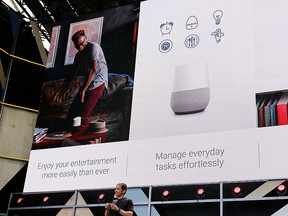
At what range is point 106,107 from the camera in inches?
344

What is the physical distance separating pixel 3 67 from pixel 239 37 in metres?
5.40

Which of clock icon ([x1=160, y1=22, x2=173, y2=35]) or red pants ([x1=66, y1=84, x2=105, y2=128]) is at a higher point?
clock icon ([x1=160, y1=22, x2=173, y2=35])

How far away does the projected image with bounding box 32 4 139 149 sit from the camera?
862 cm

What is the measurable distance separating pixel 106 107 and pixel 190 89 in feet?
5.39

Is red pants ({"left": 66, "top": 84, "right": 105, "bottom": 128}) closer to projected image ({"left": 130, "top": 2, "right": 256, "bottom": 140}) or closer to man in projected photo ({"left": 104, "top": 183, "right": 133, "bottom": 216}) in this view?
projected image ({"left": 130, "top": 2, "right": 256, "bottom": 140})

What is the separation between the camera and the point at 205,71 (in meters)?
7.88

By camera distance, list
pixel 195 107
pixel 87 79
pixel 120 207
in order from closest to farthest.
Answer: pixel 120 207 < pixel 195 107 < pixel 87 79

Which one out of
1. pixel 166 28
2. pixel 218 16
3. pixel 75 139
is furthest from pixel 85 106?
pixel 218 16

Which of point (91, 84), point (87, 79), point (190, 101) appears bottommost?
point (190, 101)

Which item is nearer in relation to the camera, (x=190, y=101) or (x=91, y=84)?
(x=190, y=101)

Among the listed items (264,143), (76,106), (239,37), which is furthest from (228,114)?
(76,106)

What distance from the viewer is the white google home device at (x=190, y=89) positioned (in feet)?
25.5

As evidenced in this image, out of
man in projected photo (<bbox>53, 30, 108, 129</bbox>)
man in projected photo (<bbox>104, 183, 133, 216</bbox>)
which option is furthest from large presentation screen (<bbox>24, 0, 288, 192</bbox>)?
man in projected photo (<bbox>104, 183, 133, 216</bbox>)

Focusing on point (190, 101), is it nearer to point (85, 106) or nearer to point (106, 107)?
point (106, 107)
